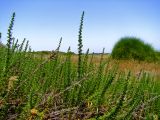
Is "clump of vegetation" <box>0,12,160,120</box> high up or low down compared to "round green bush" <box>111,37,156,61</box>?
down

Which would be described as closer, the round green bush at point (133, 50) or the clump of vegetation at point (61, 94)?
the clump of vegetation at point (61, 94)

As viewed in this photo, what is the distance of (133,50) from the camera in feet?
63.1

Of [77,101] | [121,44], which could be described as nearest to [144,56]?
[121,44]

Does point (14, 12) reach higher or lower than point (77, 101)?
higher

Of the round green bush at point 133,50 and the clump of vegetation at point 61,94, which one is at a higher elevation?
the round green bush at point 133,50

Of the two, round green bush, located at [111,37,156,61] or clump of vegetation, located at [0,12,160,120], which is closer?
clump of vegetation, located at [0,12,160,120]

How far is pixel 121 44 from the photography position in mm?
20109

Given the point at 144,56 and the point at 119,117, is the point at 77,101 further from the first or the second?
the point at 144,56

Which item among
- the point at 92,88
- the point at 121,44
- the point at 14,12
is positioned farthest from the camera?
the point at 121,44

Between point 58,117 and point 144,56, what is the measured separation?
641 inches

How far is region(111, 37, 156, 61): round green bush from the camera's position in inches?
747

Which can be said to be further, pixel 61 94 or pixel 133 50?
pixel 133 50

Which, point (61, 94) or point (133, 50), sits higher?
point (133, 50)

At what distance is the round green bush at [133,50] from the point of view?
18969 millimetres
